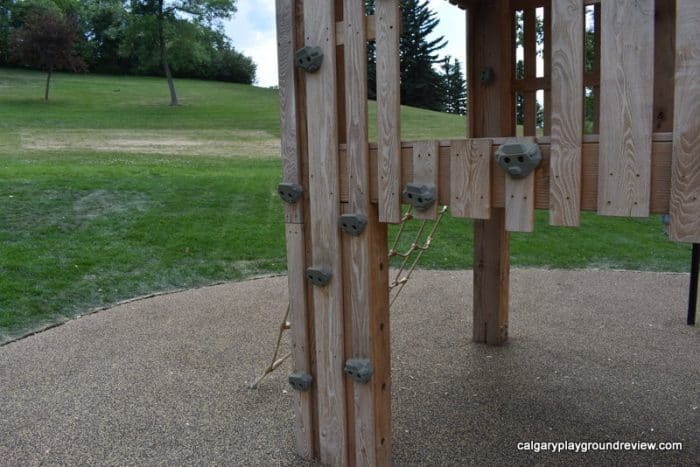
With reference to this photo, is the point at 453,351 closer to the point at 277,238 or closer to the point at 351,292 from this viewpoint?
the point at 351,292

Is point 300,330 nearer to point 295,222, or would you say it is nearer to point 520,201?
point 295,222

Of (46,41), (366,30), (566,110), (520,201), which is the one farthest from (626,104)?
(46,41)

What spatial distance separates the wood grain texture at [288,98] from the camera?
2.71m

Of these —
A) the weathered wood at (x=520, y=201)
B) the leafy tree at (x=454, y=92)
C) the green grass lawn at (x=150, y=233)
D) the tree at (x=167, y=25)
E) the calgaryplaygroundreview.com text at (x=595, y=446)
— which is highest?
the tree at (x=167, y=25)

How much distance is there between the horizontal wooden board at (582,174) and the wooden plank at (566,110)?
0.11 feet

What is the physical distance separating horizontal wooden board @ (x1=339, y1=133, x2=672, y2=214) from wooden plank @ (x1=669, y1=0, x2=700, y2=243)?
0.04 m

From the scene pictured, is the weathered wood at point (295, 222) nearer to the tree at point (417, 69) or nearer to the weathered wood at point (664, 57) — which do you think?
the weathered wood at point (664, 57)

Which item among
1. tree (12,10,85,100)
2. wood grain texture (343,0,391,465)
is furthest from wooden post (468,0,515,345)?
tree (12,10,85,100)

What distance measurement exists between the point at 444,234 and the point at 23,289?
17.8 feet

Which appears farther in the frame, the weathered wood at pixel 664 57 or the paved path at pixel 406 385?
the weathered wood at pixel 664 57

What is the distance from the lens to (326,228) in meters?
2.71

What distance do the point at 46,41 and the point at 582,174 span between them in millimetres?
33004

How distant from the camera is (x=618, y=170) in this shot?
1.98m

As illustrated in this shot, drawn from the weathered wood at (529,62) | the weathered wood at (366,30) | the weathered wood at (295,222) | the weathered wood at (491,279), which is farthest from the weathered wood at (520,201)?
the weathered wood at (529,62)
